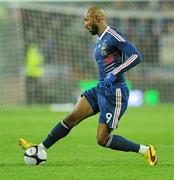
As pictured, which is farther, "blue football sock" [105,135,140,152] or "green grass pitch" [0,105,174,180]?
"blue football sock" [105,135,140,152]

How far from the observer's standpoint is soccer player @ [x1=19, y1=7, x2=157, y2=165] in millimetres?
10984

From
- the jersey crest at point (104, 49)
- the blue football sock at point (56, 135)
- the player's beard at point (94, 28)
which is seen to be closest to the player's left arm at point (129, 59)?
the jersey crest at point (104, 49)

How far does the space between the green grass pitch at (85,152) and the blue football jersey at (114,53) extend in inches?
48.2

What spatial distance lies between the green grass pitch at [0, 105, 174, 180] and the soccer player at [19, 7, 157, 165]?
0.27 meters

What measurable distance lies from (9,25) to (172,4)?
6209 mm

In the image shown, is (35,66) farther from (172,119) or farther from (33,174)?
(33,174)

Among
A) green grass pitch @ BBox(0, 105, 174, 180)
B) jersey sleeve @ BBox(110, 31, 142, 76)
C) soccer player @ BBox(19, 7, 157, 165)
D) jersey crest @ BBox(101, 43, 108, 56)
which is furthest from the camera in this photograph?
jersey crest @ BBox(101, 43, 108, 56)

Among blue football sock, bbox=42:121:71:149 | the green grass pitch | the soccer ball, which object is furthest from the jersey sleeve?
the soccer ball

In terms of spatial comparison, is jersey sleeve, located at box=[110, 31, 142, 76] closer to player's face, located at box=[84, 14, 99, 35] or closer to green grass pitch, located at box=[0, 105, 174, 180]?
player's face, located at box=[84, 14, 99, 35]

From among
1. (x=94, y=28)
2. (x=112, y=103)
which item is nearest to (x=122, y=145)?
(x=112, y=103)

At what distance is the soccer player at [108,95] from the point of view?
11.0 meters

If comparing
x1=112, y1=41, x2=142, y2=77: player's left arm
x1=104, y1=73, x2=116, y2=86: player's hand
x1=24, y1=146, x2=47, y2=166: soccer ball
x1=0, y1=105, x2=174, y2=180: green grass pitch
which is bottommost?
x1=0, y1=105, x2=174, y2=180: green grass pitch

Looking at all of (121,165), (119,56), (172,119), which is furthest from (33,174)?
(172,119)

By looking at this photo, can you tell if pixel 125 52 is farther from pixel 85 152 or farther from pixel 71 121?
pixel 85 152
